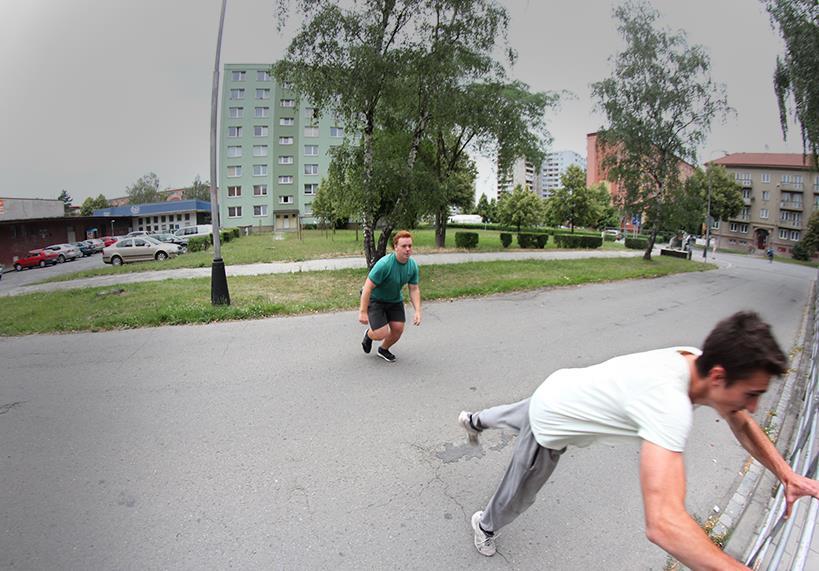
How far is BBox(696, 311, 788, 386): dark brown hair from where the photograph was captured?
4.77 ft

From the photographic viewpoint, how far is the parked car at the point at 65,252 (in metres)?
36.5

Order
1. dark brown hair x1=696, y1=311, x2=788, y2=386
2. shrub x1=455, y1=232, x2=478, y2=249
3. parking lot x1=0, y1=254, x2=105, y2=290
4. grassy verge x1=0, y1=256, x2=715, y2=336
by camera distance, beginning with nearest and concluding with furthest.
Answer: dark brown hair x1=696, y1=311, x2=788, y2=386, grassy verge x1=0, y1=256, x2=715, y2=336, parking lot x1=0, y1=254, x2=105, y2=290, shrub x1=455, y1=232, x2=478, y2=249

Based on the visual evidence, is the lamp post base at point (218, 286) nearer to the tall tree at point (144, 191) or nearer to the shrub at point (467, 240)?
the shrub at point (467, 240)

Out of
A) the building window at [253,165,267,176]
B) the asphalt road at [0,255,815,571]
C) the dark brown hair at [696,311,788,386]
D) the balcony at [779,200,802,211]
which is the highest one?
the building window at [253,165,267,176]

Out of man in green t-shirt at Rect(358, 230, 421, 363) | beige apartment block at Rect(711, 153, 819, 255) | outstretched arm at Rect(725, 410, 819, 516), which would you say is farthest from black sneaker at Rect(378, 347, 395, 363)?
beige apartment block at Rect(711, 153, 819, 255)

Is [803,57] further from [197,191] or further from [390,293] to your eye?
[197,191]

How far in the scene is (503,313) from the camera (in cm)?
927

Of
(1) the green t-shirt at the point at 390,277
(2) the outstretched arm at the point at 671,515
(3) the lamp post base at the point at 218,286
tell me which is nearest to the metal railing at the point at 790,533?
(2) the outstretched arm at the point at 671,515

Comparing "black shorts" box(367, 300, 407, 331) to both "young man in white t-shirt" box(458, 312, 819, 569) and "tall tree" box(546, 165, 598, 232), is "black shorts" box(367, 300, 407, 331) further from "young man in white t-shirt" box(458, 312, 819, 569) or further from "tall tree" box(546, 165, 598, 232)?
"tall tree" box(546, 165, 598, 232)

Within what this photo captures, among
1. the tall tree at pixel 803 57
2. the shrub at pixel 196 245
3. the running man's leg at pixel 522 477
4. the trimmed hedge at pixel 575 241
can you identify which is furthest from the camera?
the trimmed hedge at pixel 575 241

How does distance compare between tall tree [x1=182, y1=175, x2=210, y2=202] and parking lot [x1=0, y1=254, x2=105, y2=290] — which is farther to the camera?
tall tree [x1=182, y1=175, x2=210, y2=202]

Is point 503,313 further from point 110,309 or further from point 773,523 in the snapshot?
point 110,309

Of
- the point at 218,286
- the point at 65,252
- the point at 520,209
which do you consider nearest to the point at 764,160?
the point at 520,209

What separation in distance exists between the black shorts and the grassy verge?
3996mm
